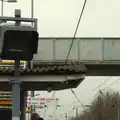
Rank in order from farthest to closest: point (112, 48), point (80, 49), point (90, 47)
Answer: point (112, 48) < point (80, 49) < point (90, 47)

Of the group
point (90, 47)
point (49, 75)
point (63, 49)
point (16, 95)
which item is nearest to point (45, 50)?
point (63, 49)

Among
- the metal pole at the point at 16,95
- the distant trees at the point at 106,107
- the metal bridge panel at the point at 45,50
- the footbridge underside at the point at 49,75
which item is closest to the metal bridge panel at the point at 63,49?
the metal bridge panel at the point at 45,50

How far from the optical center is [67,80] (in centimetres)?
1216

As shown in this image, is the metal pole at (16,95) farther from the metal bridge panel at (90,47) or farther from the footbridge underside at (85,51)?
the metal bridge panel at (90,47)

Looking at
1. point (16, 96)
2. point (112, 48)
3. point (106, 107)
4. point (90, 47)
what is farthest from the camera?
point (106, 107)

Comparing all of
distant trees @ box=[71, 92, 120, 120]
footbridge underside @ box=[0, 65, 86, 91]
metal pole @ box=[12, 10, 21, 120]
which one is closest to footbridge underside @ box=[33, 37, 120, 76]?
footbridge underside @ box=[0, 65, 86, 91]

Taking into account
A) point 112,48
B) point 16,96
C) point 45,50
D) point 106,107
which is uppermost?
point 112,48

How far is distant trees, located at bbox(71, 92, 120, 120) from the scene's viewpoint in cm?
9264

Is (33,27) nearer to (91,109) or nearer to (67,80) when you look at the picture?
(67,80)

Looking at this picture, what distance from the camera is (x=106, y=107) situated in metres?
97.5

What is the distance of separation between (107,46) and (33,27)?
85.5 feet

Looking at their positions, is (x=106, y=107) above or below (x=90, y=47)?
below

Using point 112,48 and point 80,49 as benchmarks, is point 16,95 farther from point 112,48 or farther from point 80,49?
point 112,48

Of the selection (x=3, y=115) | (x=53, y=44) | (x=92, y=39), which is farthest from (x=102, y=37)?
(x=3, y=115)
